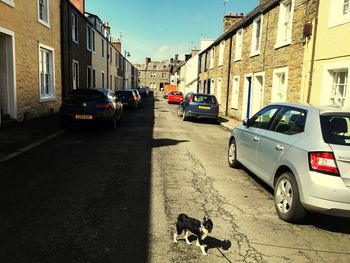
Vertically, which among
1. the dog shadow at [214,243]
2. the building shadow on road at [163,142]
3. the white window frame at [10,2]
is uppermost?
the white window frame at [10,2]

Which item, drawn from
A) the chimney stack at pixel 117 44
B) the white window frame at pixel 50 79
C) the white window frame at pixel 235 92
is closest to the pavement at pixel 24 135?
the white window frame at pixel 50 79

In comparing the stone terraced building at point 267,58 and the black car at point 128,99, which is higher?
the stone terraced building at point 267,58

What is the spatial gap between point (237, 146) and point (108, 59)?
102 ft

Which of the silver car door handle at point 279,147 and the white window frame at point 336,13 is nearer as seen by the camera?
the silver car door handle at point 279,147

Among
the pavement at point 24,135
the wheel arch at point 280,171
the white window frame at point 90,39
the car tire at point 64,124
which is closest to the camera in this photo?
the wheel arch at point 280,171

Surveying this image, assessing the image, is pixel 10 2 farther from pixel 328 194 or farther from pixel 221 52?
pixel 221 52

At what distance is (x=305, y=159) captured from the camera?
441 centimetres

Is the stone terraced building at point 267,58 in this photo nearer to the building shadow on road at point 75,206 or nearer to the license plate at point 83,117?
the building shadow on road at point 75,206

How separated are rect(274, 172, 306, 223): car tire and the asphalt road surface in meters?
0.13

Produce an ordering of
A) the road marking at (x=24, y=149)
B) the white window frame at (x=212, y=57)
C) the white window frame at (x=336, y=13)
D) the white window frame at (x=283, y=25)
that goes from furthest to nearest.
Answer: the white window frame at (x=212, y=57) → the white window frame at (x=283, y=25) → the white window frame at (x=336, y=13) → the road marking at (x=24, y=149)

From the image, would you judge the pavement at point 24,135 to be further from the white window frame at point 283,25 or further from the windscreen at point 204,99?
the white window frame at point 283,25

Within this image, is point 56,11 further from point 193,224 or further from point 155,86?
point 155,86

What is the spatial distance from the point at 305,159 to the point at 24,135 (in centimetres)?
910

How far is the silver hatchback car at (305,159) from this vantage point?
4180 mm
